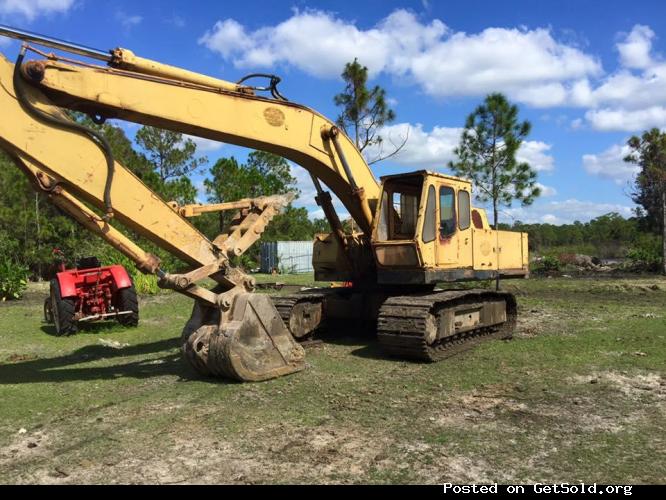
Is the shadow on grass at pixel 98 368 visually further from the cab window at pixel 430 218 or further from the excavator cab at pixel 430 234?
the cab window at pixel 430 218

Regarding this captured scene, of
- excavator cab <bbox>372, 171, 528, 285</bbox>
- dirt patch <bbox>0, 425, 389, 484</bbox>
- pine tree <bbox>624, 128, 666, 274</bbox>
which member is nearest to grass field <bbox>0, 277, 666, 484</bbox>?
dirt patch <bbox>0, 425, 389, 484</bbox>

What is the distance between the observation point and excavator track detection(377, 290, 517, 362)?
8.21m

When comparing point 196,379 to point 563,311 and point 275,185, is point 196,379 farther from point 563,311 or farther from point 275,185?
point 275,185

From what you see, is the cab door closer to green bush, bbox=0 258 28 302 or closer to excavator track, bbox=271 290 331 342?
excavator track, bbox=271 290 331 342

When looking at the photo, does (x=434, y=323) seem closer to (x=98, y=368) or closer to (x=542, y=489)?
(x=542, y=489)

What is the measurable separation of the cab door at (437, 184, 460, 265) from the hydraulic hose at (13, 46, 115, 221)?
4.78m

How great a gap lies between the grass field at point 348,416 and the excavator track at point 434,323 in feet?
0.81

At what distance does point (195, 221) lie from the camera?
3206 cm

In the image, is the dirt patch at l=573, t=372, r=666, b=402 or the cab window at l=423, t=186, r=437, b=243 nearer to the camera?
the dirt patch at l=573, t=372, r=666, b=402

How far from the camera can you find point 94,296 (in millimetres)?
12211

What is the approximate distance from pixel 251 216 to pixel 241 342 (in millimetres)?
1831

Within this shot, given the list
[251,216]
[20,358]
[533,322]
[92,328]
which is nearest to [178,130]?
[251,216]

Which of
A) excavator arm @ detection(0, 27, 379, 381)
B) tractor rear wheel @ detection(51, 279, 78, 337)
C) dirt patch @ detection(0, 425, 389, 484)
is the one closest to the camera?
dirt patch @ detection(0, 425, 389, 484)

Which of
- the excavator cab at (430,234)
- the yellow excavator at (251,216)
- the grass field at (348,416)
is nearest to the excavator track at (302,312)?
the yellow excavator at (251,216)
